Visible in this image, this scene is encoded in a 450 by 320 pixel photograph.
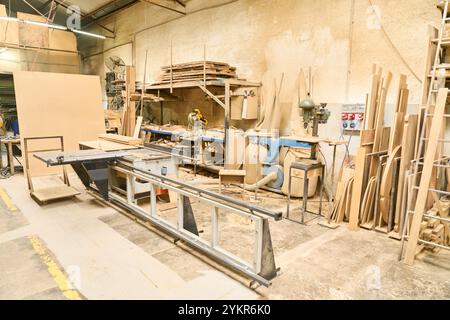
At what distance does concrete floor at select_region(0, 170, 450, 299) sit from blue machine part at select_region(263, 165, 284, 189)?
3.68 feet

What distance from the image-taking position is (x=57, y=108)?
5.78 m

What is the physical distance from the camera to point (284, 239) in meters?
3.12

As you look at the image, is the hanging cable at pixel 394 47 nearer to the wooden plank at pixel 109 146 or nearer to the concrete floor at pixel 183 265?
the concrete floor at pixel 183 265

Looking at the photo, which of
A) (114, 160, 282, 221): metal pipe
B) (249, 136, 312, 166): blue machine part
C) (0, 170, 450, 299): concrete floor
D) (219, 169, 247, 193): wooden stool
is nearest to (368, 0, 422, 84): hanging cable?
(249, 136, 312, 166): blue machine part

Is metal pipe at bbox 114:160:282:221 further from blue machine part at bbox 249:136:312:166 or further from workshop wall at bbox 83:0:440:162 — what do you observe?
workshop wall at bbox 83:0:440:162

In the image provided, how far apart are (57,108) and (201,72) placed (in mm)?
2951

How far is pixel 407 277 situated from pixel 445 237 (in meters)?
0.89

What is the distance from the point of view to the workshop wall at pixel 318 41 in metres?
3.63

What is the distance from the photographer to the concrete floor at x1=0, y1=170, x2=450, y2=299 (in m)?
2.17

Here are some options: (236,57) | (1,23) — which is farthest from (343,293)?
(1,23)

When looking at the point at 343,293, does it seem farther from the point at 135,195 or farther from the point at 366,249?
the point at 135,195

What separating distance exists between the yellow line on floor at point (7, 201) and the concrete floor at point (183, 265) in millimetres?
431

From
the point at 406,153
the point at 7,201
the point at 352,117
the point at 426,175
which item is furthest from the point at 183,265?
the point at 7,201
